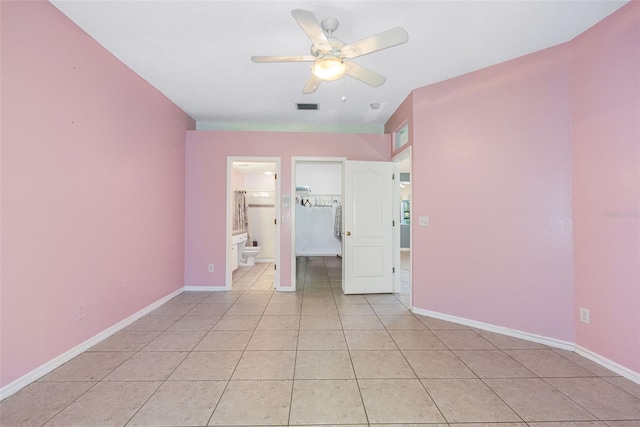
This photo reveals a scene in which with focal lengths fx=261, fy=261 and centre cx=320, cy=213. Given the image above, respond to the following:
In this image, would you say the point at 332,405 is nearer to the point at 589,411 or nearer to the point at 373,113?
the point at 589,411

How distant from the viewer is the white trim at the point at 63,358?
1.72m

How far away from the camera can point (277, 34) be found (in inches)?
90.4

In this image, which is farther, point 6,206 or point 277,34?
point 277,34

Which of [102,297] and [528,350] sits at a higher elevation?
[102,297]

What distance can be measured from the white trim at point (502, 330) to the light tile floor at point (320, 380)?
9 cm

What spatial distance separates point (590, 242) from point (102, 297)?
14.4 feet

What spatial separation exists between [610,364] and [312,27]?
10.9ft

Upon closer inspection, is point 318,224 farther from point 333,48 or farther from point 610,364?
point 610,364

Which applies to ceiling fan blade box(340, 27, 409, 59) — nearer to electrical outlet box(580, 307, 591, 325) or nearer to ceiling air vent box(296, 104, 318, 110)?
ceiling air vent box(296, 104, 318, 110)

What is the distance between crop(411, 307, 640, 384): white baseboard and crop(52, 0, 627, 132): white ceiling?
272 cm

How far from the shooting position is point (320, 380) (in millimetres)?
1903

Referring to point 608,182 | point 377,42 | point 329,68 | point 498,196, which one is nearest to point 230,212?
point 329,68

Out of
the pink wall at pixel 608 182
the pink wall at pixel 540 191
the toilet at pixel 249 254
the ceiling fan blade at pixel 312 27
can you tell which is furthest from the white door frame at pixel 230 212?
the pink wall at pixel 608 182

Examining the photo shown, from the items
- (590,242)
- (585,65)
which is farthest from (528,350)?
(585,65)
